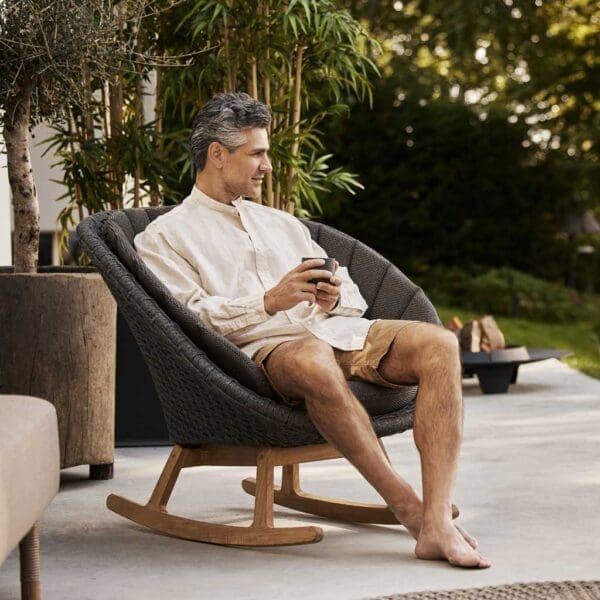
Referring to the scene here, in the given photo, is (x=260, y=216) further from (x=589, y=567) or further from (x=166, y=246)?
(x=589, y=567)

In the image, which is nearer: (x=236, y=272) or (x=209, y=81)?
(x=236, y=272)

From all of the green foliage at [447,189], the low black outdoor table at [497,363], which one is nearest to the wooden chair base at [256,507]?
the low black outdoor table at [497,363]

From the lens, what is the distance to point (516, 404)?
20.3 feet

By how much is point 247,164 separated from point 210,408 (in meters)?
0.74

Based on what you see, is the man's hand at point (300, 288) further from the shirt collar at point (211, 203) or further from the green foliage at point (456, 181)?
the green foliage at point (456, 181)

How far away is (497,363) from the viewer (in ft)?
21.3

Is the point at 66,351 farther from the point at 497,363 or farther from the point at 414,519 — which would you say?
the point at 497,363

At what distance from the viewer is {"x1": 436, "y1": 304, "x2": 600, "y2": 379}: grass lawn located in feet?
31.4

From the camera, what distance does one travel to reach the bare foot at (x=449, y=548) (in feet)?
9.66

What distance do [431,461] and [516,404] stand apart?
3182 mm

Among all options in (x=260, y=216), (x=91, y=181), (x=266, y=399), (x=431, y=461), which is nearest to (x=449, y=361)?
(x=431, y=461)

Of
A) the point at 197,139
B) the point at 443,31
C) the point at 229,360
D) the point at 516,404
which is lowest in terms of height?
the point at 516,404

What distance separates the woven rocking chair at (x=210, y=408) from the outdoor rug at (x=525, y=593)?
65cm

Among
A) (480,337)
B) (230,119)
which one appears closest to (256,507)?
(230,119)
